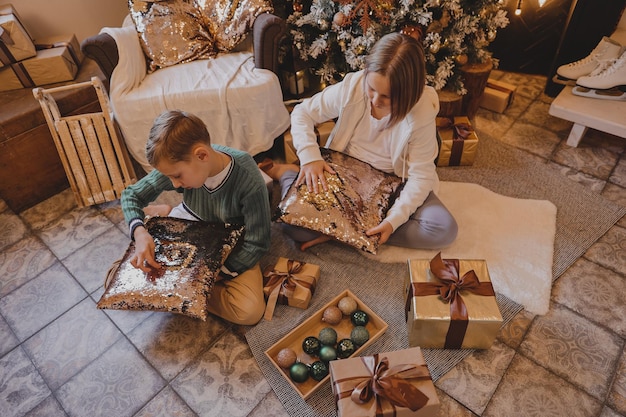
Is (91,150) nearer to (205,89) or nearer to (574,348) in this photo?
(205,89)

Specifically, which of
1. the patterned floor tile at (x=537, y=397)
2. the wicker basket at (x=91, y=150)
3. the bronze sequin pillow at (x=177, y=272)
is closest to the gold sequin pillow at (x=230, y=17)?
the wicker basket at (x=91, y=150)

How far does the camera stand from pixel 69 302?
1644 millimetres

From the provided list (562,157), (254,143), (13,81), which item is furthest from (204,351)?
(562,157)

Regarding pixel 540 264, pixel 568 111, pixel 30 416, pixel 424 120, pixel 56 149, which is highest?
pixel 424 120

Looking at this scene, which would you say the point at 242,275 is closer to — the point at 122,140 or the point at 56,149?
the point at 122,140

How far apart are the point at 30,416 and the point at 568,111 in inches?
101

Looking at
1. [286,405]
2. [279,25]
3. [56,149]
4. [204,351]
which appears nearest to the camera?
[286,405]

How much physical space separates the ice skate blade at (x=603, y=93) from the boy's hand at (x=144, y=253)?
2.18m

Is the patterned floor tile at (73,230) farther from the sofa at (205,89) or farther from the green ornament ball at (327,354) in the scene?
the green ornament ball at (327,354)

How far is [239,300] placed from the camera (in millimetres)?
1461

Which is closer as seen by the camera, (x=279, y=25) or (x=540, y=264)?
(x=540, y=264)

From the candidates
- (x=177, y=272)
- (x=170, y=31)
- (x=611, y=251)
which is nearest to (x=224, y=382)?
(x=177, y=272)

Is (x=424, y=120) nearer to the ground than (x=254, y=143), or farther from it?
farther from it

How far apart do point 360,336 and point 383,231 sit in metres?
0.40
